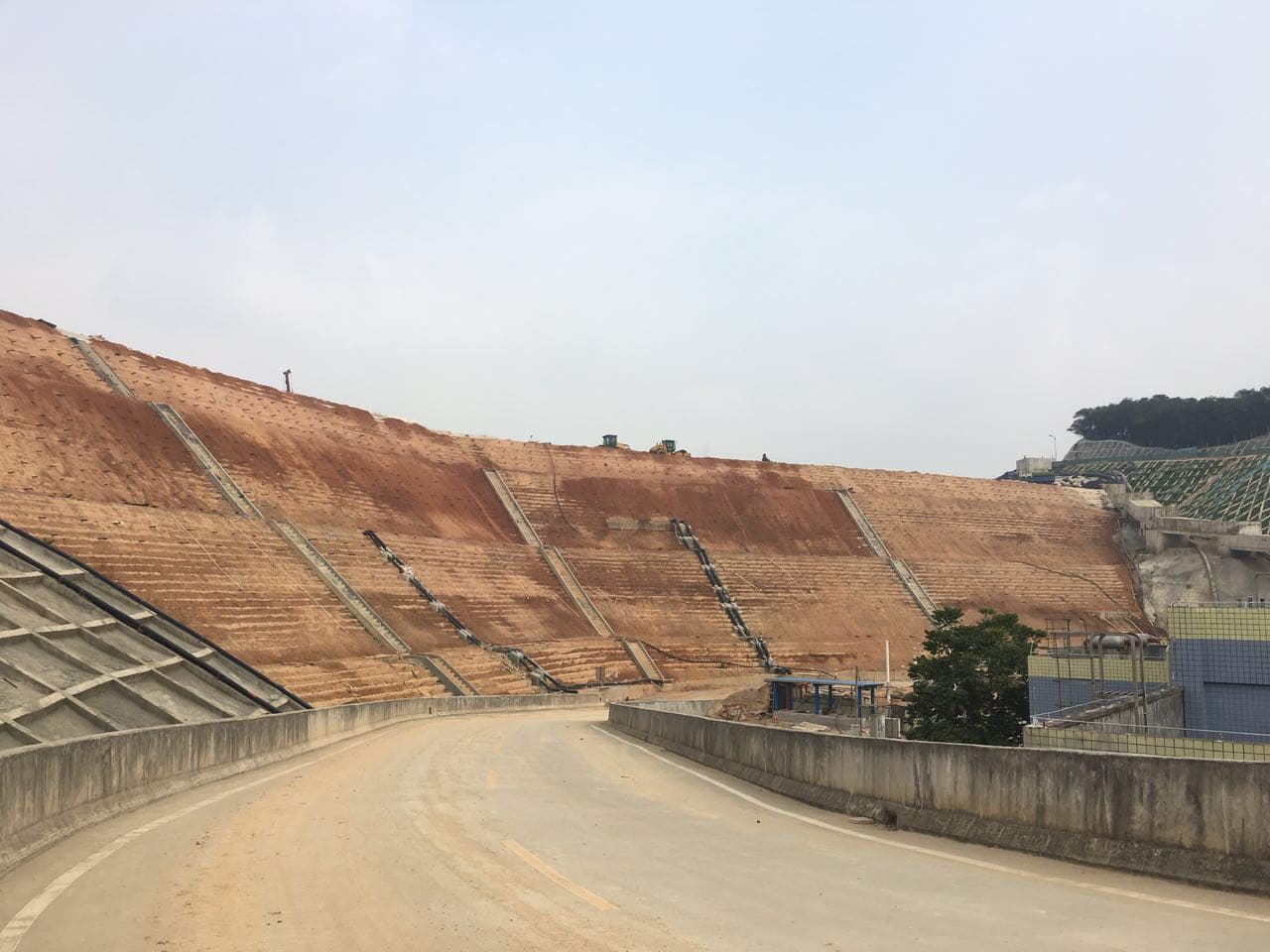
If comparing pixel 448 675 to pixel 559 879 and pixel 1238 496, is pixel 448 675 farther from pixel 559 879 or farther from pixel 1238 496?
pixel 1238 496

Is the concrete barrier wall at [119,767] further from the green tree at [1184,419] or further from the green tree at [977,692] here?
the green tree at [1184,419]

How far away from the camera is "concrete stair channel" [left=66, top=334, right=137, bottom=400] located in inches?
2203

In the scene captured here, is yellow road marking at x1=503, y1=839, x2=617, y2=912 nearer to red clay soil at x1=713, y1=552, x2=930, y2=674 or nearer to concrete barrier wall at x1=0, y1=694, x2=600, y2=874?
concrete barrier wall at x1=0, y1=694, x2=600, y2=874

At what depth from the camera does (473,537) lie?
6419 cm

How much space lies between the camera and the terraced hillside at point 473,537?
43406 millimetres

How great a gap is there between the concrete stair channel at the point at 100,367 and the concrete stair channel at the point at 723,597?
35.1m

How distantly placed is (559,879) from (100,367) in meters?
55.6

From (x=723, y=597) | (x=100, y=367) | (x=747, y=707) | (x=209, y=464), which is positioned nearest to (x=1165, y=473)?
(x=723, y=597)

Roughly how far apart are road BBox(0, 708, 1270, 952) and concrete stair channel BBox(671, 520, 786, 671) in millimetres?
46632

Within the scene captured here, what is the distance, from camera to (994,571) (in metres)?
79.9

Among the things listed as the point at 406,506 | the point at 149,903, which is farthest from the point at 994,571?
the point at 149,903

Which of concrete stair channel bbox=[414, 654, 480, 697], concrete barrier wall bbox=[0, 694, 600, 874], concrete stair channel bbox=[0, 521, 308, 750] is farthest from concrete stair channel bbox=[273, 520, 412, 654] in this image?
concrete barrier wall bbox=[0, 694, 600, 874]

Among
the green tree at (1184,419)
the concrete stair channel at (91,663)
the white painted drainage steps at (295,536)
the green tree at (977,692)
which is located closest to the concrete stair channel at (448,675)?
the white painted drainage steps at (295,536)

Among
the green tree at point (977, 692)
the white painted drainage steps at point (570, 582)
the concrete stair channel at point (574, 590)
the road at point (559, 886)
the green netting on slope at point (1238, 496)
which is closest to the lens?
the road at point (559, 886)
